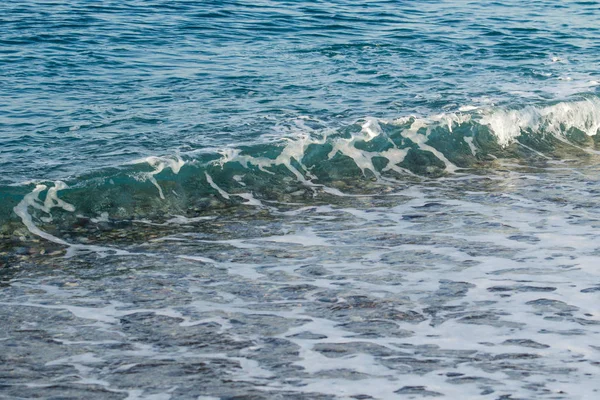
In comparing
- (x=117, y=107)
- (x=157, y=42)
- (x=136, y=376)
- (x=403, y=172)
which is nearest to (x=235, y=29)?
(x=157, y=42)

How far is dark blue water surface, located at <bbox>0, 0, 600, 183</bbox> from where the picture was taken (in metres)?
9.45

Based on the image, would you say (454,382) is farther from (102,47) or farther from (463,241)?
(102,47)

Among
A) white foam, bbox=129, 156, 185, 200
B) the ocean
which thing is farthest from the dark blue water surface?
white foam, bbox=129, 156, 185, 200

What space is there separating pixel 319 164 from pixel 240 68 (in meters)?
3.62

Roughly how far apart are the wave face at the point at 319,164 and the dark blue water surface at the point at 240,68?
38 centimetres

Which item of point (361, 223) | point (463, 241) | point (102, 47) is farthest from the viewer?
point (102, 47)

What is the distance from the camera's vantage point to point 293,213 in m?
7.70

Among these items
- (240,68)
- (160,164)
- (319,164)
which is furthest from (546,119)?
(160,164)

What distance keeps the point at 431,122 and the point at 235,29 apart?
5.51 metres

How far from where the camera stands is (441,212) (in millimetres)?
7656

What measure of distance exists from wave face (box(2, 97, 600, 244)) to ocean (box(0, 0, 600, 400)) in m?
0.03

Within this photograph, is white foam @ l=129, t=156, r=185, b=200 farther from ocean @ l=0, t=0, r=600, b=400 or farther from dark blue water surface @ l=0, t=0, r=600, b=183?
dark blue water surface @ l=0, t=0, r=600, b=183

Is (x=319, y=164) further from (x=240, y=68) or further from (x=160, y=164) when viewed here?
(x=240, y=68)

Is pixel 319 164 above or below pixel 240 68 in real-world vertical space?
below
